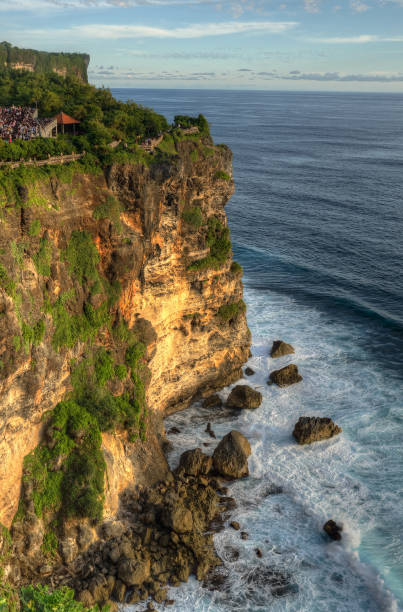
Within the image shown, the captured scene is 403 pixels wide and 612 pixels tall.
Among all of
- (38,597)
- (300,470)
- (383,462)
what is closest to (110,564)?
(38,597)

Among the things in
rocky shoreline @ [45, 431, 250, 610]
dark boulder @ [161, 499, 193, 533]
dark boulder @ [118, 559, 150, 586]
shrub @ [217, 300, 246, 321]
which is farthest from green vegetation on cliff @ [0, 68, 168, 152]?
dark boulder @ [118, 559, 150, 586]

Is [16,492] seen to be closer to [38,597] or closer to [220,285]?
[38,597]

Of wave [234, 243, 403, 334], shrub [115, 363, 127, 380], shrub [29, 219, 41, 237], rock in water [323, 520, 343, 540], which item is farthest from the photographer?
wave [234, 243, 403, 334]

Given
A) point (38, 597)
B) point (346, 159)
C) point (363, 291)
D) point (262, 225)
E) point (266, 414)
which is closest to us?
point (38, 597)

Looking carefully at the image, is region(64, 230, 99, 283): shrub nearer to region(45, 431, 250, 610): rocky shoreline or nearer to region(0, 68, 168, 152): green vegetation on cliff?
region(0, 68, 168, 152): green vegetation on cliff

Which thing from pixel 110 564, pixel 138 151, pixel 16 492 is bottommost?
pixel 110 564

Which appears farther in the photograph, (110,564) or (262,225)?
(262,225)
